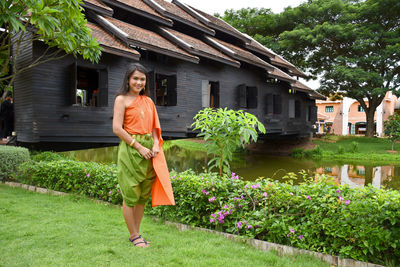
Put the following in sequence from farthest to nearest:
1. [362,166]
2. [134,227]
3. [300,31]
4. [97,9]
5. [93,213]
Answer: [300,31] → [362,166] → [97,9] → [93,213] → [134,227]

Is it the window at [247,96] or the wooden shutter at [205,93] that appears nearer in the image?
Answer: the wooden shutter at [205,93]

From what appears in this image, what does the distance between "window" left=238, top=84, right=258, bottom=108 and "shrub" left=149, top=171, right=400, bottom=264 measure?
1151 centimetres

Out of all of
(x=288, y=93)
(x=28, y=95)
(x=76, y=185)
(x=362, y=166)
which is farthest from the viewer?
(x=288, y=93)

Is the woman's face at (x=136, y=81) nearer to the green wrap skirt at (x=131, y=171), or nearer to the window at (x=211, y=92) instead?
the green wrap skirt at (x=131, y=171)

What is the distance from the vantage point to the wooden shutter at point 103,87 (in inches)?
382

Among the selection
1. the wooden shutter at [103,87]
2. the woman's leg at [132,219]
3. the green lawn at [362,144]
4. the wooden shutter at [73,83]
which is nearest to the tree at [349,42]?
the green lawn at [362,144]

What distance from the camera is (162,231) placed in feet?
12.5

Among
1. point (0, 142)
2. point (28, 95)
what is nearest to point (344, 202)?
point (28, 95)

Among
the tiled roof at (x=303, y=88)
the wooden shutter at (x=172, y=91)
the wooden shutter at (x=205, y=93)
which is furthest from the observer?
the tiled roof at (x=303, y=88)

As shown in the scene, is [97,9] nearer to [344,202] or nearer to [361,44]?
[344,202]

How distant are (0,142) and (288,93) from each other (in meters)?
17.1

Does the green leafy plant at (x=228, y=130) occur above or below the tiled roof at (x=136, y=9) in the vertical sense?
below

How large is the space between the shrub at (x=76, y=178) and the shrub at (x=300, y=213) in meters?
1.21

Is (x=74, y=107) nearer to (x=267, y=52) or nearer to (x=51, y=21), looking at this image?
(x=51, y=21)
